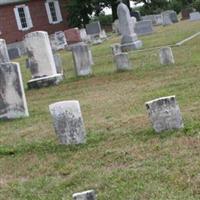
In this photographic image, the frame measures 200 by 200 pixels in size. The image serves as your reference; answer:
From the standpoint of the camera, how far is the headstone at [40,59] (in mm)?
15875

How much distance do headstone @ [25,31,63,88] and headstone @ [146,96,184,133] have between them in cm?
854

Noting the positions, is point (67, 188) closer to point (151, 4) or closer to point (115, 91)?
point (115, 91)

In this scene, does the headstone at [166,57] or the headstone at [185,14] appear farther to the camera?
the headstone at [185,14]

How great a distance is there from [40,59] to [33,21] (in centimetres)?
3314

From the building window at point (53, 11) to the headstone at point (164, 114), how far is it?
4284 cm

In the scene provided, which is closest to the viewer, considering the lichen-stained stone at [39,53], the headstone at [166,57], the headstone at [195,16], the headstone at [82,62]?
the lichen-stained stone at [39,53]

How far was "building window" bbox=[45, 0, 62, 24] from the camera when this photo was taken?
49938 millimetres

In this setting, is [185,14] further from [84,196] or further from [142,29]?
[84,196]

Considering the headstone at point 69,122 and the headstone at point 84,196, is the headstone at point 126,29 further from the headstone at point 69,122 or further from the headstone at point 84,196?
the headstone at point 84,196

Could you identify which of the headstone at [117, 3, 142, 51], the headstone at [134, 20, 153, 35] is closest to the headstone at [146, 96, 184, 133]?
the headstone at [117, 3, 142, 51]

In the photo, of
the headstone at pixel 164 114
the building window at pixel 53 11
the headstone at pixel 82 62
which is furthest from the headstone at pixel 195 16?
the headstone at pixel 164 114

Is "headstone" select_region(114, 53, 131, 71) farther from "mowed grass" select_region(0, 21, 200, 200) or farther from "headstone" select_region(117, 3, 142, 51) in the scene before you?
A: "headstone" select_region(117, 3, 142, 51)

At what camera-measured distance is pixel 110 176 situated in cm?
631

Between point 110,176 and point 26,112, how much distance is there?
5.32 meters
